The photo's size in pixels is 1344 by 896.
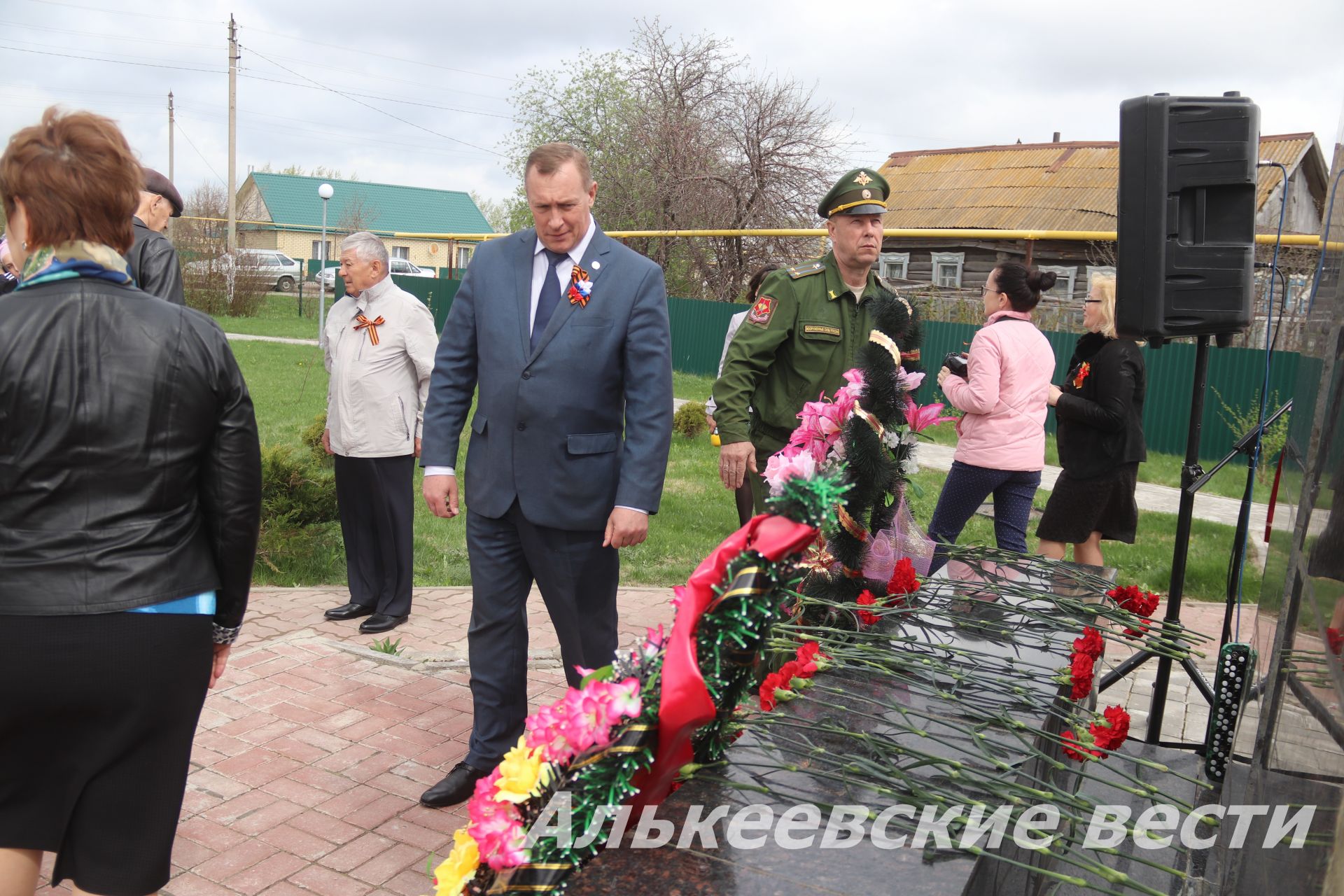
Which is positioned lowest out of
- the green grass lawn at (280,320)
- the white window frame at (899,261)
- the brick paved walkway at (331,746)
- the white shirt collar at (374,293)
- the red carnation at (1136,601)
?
the brick paved walkway at (331,746)

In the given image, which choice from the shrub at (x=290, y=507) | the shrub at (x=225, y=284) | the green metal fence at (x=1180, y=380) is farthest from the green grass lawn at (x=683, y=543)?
the shrub at (x=225, y=284)

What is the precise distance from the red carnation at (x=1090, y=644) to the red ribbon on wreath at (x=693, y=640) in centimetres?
159

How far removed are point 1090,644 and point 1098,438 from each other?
297 centimetres

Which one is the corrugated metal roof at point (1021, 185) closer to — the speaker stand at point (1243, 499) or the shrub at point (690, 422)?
the shrub at point (690, 422)

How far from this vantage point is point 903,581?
3426mm

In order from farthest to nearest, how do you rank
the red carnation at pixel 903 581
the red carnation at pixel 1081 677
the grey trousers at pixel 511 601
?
the grey trousers at pixel 511 601 < the red carnation at pixel 903 581 < the red carnation at pixel 1081 677

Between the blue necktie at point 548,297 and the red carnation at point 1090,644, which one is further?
the blue necktie at point 548,297

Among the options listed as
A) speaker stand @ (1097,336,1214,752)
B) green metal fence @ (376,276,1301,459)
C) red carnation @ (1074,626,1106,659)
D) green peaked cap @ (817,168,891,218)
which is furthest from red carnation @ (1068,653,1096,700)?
green metal fence @ (376,276,1301,459)

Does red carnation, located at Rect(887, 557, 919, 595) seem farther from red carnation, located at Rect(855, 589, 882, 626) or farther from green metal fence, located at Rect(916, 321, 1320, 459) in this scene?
green metal fence, located at Rect(916, 321, 1320, 459)

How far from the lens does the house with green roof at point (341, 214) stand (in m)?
53.8

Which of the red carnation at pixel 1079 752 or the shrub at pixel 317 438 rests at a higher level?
the red carnation at pixel 1079 752

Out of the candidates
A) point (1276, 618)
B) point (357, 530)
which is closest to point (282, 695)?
point (357, 530)

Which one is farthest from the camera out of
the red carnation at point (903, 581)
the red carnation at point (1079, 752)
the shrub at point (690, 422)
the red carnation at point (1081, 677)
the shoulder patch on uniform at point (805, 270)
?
the shrub at point (690, 422)

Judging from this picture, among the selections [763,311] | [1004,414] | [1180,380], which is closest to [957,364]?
[1004,414]
